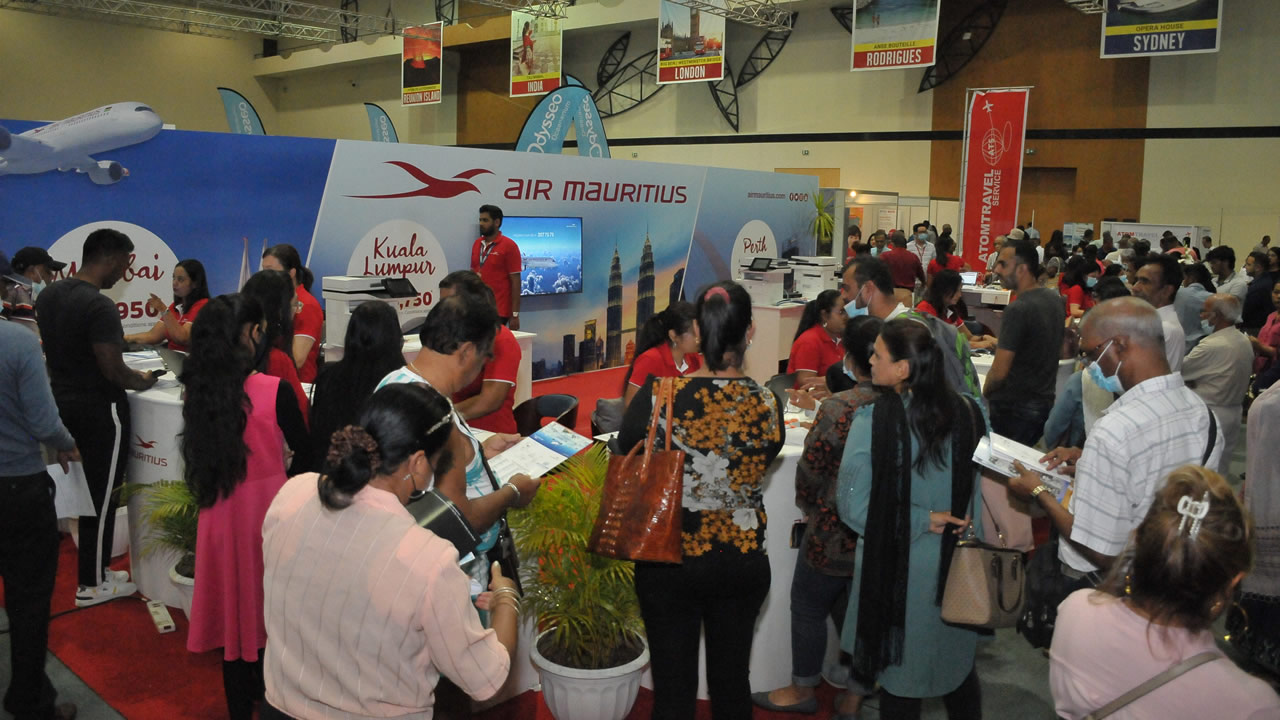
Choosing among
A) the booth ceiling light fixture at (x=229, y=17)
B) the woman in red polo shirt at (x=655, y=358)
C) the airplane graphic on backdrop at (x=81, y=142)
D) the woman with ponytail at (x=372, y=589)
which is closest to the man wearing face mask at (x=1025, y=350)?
the woman in red polo shirt at (x=655, y=358)

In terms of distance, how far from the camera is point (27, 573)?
2.74 metres

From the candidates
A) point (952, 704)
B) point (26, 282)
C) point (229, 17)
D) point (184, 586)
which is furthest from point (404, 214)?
point (229, 17)

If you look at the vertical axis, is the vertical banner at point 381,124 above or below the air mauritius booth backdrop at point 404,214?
above

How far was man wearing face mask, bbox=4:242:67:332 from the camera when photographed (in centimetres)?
432

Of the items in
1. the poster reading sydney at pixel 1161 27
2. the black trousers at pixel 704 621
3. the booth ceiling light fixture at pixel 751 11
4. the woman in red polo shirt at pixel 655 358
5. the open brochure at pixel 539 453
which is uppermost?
the booth ceiling light fixture at pixel 751 11

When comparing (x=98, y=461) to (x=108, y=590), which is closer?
(x=98, y=461)

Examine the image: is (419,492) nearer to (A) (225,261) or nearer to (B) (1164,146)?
(A) (225,261)

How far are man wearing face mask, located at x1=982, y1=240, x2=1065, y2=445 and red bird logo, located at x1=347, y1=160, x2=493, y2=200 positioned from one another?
4.76m

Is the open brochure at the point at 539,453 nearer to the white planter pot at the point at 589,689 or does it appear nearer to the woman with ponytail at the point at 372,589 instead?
the white planter pot at the point at 589,689

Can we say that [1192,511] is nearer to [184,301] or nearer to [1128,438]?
[1128,438]

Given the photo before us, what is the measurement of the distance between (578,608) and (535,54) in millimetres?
14959

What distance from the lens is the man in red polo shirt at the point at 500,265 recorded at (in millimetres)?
7504

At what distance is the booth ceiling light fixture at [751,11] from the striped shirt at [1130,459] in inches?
528

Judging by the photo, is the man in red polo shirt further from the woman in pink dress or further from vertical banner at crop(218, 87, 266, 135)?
vertical banner at crop(218, 87, 266, 135)
